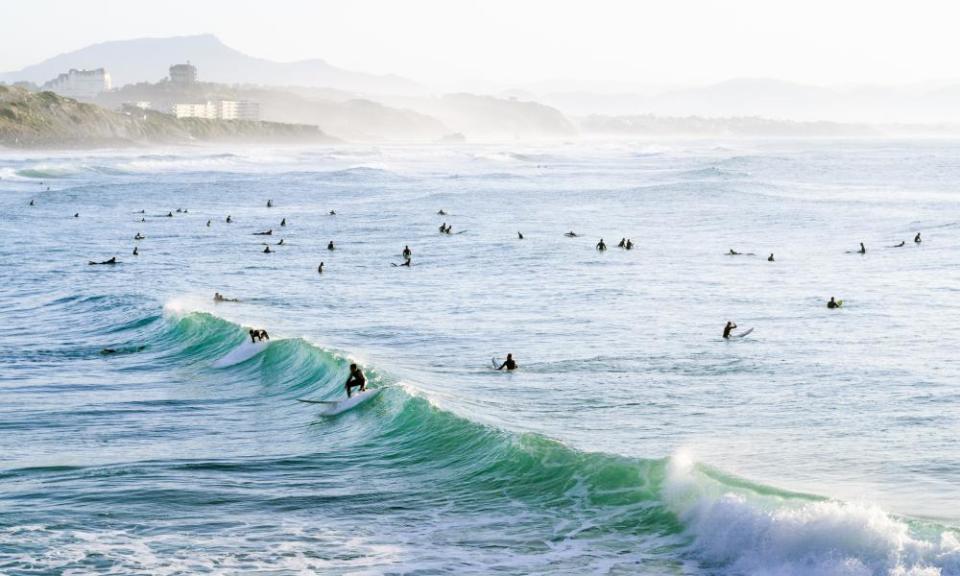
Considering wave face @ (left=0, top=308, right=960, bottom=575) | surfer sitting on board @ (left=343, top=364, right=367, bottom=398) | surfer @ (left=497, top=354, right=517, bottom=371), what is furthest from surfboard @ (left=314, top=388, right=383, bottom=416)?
surfer @ (left=497, top=354, right=517, bottom=371)

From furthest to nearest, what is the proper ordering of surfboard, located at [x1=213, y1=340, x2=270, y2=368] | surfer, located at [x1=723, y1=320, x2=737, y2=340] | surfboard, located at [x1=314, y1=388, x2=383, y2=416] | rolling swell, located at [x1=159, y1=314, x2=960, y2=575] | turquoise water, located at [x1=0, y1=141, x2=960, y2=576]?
surfer, located at [x1=723, y1=320, x2=737, y2=340] < surfboard, located at [x1=213, y1=340, x2=270, y2=368] < surfboard, located at [x1=314, y1=388, x2=383, y2=416] < turquoise water, located at [x1=0, y1=141, x2=960, y2=576] < rolling swell, located at [x1=159, y1=314, x2=960, y2=575]

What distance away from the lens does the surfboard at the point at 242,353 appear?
27.1 m

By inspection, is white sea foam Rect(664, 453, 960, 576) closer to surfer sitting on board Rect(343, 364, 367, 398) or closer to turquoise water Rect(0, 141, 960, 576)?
turquoise water Rect(0, 141, 960, 576)

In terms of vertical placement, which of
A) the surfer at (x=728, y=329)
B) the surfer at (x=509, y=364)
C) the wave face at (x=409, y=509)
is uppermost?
the surfer at (x=728, y=329)

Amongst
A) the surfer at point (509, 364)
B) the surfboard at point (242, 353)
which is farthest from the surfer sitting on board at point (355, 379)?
the surfboard at point (242, 353)

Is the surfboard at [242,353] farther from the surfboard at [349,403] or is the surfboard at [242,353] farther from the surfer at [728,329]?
the surfer at [728,329]

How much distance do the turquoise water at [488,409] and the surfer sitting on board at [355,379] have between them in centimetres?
54

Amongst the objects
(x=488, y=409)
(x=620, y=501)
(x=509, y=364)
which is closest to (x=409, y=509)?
(x=620, y=501)

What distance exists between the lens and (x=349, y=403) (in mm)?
22562

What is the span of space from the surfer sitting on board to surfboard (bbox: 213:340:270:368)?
501 cm

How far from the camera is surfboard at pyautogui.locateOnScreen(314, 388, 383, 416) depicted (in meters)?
22.4

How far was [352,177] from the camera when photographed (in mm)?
107188

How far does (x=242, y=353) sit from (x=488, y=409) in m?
7.64

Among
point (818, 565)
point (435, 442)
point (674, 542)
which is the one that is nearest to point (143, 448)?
point (435, 442)
